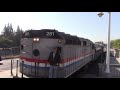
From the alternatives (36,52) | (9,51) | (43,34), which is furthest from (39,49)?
(9,51)

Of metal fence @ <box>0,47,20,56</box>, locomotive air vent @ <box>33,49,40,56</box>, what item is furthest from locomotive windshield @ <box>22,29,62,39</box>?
metal fence @ <box>0,47,20,56</box>

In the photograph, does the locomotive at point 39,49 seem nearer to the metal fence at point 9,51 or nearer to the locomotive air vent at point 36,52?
the locomotive air vent at point 36,52

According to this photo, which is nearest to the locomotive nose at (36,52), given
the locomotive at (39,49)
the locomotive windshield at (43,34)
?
the locomotive at (39,49)

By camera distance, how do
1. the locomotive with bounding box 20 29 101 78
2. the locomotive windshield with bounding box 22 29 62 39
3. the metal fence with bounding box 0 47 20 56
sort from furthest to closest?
1. the metal fence with bounding box 0 47 20 56
2. the locomotive windshield with bounding box 22 29 62 39
3. the locomotive with bounding box 20 29 101 78

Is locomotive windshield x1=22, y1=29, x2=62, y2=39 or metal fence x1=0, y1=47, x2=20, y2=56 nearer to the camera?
locomotive windshield x1=22, y1=29, x2=62, y2=39

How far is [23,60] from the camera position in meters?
8.19

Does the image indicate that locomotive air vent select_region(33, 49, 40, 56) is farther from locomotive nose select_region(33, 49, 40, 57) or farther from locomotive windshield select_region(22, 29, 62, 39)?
locomotive windshield select_region(22, 29, 62, 39)

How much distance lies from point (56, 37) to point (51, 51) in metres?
0.67

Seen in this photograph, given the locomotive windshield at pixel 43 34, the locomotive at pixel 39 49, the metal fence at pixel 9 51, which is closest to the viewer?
the locomotive at pixel 39 49

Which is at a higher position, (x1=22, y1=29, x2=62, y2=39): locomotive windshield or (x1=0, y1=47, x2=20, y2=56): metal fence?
(x1=22, y1=29, x2=62, y2=39): locomotive windshield

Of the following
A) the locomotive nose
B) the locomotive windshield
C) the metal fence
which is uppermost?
the locomotive windshield
